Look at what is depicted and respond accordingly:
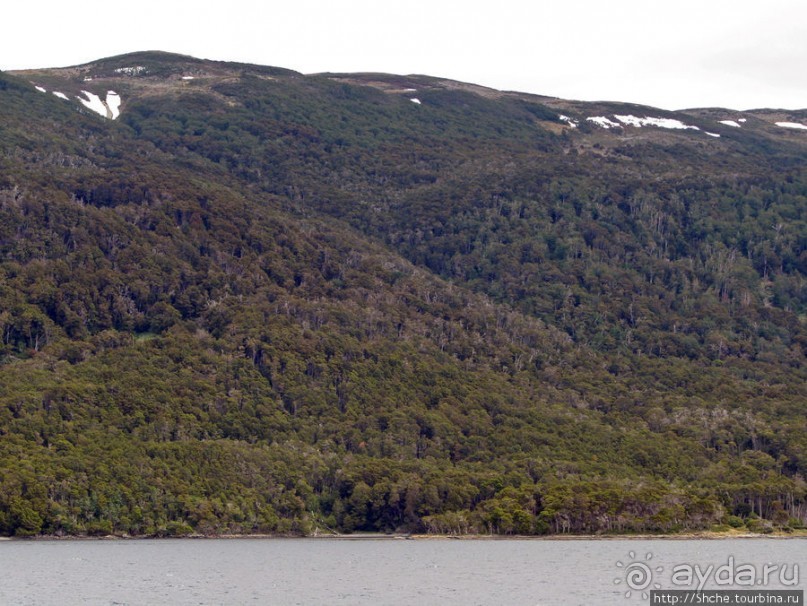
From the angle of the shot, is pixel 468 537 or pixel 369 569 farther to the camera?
pixel 468 537

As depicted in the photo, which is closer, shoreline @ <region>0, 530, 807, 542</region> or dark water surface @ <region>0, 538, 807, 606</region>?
dark water surface @ <region>0, 538, 807, 606</region>

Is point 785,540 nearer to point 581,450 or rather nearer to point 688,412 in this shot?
point 581,450

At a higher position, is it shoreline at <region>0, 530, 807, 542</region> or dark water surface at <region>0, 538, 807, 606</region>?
dark water surface at <region>0, 538, 807, 606</region>

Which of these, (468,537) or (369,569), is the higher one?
(369,569)

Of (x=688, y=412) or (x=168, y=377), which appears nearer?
(x=168, y=377)

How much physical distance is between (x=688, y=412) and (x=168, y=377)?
250ft

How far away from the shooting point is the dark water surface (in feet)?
271

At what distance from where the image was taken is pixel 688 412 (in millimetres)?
188000

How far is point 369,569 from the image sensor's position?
336 feet

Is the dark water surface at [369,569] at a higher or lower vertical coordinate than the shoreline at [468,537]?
higher

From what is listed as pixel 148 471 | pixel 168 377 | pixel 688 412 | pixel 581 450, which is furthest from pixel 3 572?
pixel 688 412

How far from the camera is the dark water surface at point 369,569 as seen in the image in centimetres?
8275

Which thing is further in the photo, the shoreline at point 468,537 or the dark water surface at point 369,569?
the shoreline at point 468,537

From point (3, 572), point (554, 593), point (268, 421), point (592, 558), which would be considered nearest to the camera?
point (554, 593)
